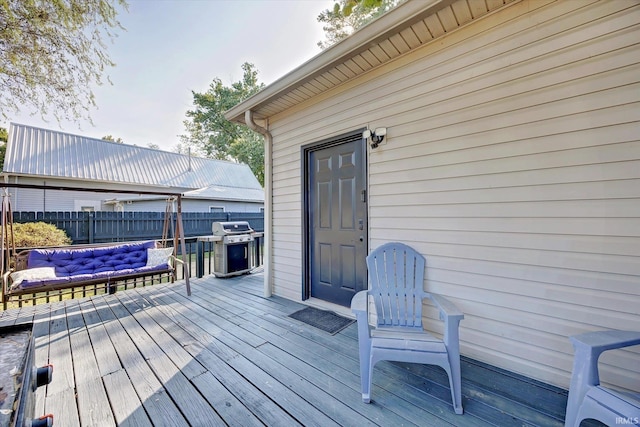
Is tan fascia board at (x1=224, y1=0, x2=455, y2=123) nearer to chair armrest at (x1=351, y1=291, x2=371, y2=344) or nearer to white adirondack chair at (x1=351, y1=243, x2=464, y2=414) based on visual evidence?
white adirondack chair at (x1=351, y1=243, x2=464, y2=414)

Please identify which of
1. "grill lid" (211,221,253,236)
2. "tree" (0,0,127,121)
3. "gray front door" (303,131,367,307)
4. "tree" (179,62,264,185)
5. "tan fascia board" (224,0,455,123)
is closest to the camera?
"tan fascia board" (224,0,455,123)

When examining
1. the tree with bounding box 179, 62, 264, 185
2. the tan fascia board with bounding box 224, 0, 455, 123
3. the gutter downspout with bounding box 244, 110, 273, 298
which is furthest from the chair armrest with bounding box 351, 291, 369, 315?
the tree with bounding box 179, 62, 264, 185

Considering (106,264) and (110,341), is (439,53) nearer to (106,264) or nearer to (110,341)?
(110,341)

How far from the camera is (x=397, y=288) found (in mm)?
2246

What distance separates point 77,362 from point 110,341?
1.12 feet

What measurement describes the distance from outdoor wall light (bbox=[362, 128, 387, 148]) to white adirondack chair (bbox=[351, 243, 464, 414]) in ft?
3.53

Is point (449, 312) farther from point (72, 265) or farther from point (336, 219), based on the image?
point (72, 265)

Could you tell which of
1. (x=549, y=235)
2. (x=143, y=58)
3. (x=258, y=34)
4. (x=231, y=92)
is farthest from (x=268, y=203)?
(x=231, y=92)

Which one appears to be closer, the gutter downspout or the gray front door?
the gray front door

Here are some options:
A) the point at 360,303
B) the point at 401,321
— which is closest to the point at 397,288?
the point at 401,321

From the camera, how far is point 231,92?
49.4 ft

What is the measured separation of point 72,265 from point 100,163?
8109mm

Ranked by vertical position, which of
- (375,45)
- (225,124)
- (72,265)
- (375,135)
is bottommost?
(72,265)

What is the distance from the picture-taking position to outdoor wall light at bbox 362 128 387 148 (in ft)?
8.54
